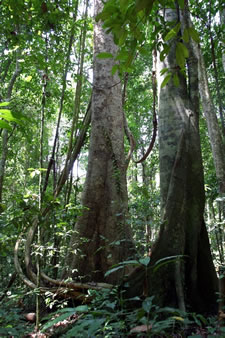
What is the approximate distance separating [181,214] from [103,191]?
1120 millimetres

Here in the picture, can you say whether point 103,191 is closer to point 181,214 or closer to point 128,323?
point 181,214

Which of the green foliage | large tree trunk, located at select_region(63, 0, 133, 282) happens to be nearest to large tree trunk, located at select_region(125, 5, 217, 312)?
the green foliage

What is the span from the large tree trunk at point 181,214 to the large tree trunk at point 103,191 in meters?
0.42

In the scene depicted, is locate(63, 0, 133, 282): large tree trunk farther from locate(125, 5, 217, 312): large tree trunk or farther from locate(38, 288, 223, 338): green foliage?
locate(38, 288, 223, 338): green foliage

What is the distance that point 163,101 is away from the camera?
299cm

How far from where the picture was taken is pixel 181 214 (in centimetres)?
245

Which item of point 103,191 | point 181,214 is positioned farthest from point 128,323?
point 103,191

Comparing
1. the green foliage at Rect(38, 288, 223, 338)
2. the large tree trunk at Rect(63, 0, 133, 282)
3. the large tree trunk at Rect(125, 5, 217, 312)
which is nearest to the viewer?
the green foliage at Rect(38, 288, 223, 338)

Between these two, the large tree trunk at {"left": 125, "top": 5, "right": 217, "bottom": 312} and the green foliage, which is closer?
the green foliage

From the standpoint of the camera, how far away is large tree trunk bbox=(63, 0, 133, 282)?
9.60 ft

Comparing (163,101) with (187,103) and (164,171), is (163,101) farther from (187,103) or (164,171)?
(164,171)

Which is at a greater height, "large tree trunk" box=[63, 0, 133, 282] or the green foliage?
"large tree trunk" box=[63, 0, 133, 282]

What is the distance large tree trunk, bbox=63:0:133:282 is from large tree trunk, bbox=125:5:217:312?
0.42 metres

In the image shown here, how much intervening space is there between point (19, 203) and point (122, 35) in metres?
1.61
